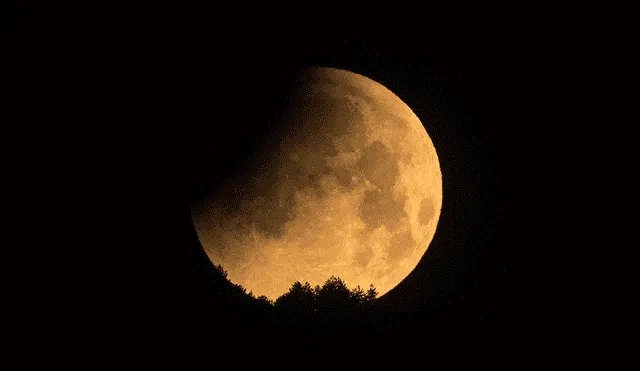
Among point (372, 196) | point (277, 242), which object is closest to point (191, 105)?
point (277, 242)

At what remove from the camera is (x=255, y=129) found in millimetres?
5016

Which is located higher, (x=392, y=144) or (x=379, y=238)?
(x=392, y=144)

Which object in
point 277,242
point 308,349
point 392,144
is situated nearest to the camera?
point 308,349

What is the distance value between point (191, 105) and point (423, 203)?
3.11 metres

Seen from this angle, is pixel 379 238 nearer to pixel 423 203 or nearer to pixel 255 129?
pixel 423 203

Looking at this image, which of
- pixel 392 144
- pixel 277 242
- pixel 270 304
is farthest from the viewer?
pixel 392 144

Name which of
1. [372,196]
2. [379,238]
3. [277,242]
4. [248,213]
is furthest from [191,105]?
[379,238]

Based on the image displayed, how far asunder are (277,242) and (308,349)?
1.78m

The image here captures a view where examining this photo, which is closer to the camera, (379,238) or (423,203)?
(379,238)

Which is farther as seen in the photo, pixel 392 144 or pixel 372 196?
pixel 392 144

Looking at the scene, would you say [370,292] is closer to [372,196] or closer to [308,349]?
[308,349]

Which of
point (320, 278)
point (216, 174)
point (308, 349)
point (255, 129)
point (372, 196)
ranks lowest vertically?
point (308, 349)

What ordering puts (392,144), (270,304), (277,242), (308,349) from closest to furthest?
(308,349) → (270,304) → (277,242) → (392,144)

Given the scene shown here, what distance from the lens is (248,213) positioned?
4945mm
